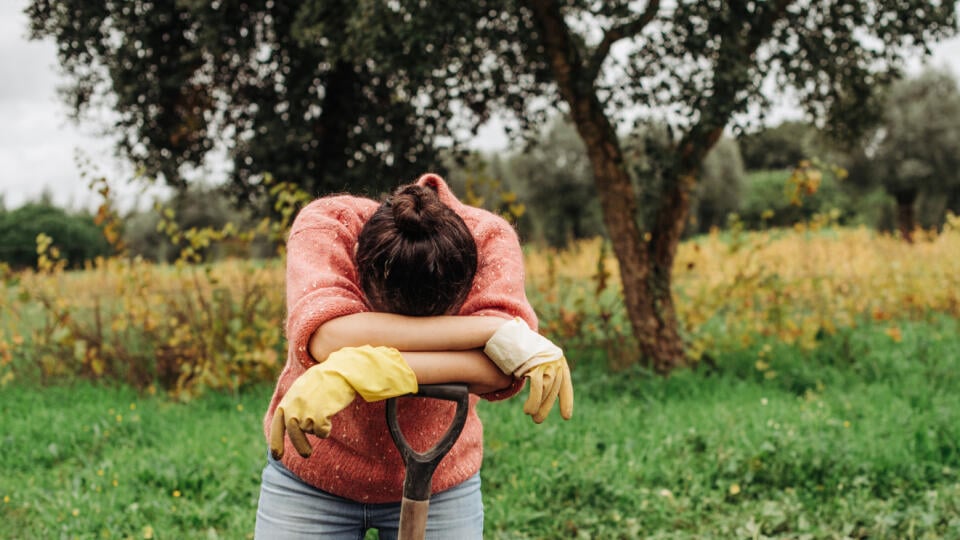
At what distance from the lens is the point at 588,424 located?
16.2 feet

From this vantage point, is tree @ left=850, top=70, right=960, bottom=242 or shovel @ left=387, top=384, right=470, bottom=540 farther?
tree @ left=850, top=70, right=960, bottom=242

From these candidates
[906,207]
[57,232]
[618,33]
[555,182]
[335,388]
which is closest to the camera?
[335,388]

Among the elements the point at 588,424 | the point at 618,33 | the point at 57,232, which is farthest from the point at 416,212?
the point at 57,232

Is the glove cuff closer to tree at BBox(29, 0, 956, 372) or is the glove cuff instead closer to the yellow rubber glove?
the yellow rubber glove

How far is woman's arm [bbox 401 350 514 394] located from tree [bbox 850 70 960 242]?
58.3ft

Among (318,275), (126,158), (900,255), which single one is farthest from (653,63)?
(900,255)

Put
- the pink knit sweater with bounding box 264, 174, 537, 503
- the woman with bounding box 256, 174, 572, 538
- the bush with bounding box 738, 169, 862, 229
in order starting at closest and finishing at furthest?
1. the woman with bounding box 256, 174, 572, 538
2. the pink knit sweater with bounding box 264, 174, 537, 503
3. the bush with bounding box 738, 169, 862, 229

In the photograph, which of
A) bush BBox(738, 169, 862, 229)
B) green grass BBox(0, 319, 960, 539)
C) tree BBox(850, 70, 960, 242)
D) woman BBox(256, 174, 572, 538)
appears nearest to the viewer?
woman BBox(256, 174, 572, 538)

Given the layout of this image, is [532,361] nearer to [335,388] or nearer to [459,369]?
[459,369]

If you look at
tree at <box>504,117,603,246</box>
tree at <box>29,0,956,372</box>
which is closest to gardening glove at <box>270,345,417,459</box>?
tree at <box>29,0,956,372</box>

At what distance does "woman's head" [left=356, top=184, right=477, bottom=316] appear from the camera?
1591mm

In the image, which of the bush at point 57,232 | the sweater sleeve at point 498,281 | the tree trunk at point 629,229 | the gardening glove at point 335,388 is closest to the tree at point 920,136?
the tree trunk at point 629,229

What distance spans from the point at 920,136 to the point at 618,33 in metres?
14.7

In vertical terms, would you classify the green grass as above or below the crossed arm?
below
